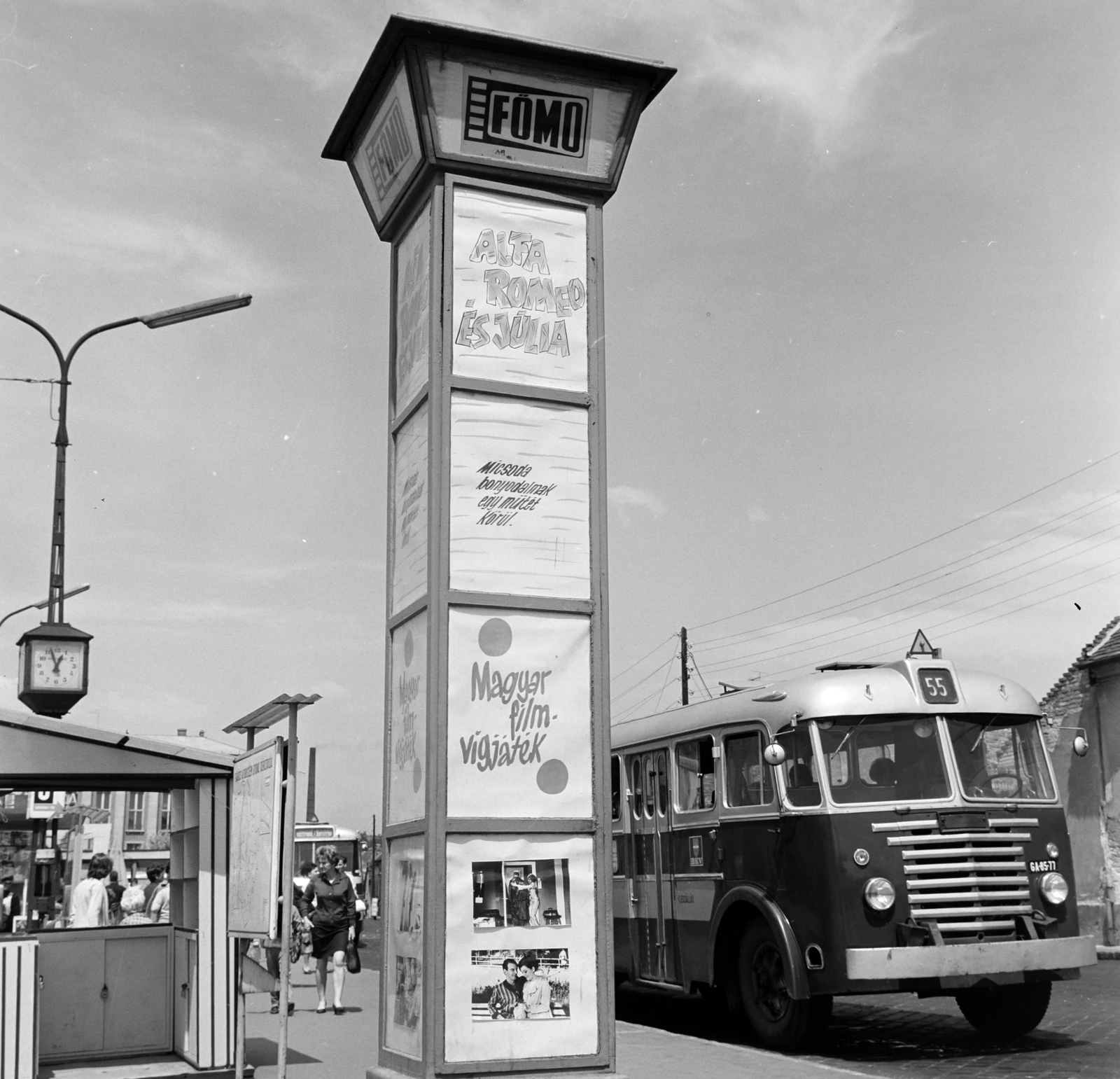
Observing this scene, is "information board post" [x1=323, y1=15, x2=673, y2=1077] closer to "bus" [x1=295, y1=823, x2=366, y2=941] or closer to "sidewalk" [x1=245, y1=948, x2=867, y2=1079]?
"sidewalk" [x1=245, y1=948, x2=867, y2=1079]

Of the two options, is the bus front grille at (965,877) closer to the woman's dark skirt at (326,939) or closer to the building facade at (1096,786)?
the woman's dark skirt at (326,939)

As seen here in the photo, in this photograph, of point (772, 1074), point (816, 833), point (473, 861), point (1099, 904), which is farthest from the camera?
point (1099, 904)

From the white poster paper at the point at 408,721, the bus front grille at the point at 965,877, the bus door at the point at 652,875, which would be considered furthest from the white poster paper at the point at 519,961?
the bus door at the point at 652,875

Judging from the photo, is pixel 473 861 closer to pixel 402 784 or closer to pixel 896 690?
pixel 402 784

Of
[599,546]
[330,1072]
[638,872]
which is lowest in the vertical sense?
[330,1072]

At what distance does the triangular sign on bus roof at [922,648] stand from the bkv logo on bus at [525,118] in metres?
6.39

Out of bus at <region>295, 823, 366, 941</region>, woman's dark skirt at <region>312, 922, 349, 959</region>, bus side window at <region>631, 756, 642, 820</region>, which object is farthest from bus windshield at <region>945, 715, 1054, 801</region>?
bus at <region>295, 823, 366, 941</region>

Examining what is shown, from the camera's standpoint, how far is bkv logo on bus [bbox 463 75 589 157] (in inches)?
306

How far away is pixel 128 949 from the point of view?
475 inches

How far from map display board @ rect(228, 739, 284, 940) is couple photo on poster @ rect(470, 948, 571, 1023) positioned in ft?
5.63

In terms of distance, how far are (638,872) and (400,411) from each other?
7.96 m

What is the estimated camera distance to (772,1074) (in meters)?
10.2

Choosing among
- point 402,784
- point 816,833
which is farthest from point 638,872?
point 402,784

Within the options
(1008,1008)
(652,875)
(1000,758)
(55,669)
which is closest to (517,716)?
(1000,758)
